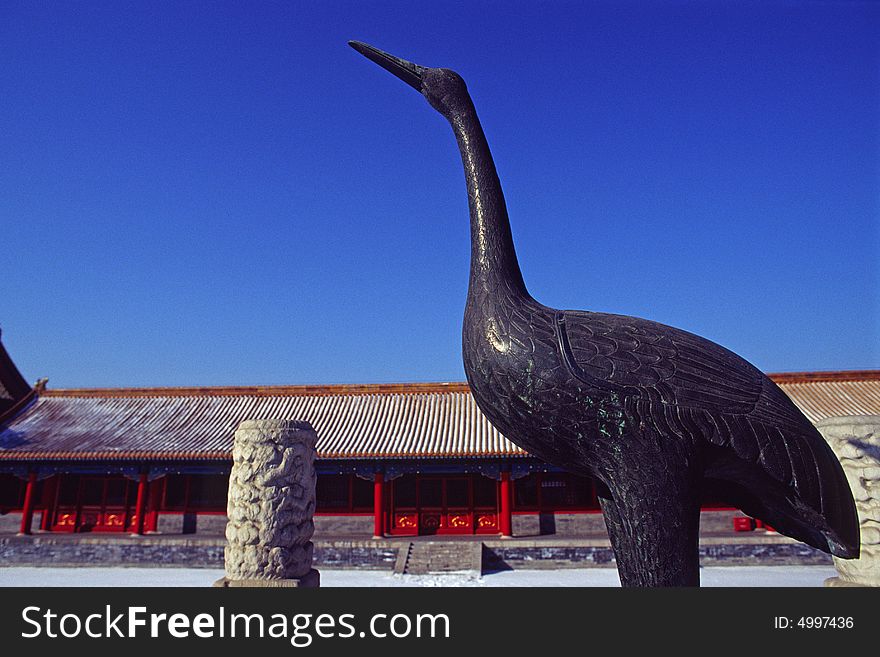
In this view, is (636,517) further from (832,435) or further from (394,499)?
(394,499)

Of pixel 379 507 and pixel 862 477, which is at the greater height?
pixel 862 477

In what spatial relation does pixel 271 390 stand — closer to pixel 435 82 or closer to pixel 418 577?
pixel 418 577

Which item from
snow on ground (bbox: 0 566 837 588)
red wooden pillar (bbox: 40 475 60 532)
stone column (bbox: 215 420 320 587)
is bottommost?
snow on ground (bbox: 0 566 837 588)

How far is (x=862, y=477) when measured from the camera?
6395 mm

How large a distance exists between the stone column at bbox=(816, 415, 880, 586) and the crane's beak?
606cm

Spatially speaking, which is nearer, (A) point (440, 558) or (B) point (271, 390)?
(A) point (440, 558)

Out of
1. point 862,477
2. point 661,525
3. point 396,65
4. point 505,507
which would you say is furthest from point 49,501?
point 862,477

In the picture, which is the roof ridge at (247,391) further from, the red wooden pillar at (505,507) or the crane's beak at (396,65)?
the crane's beak at (396,65)

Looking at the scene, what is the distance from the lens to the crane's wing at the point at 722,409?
3051mm

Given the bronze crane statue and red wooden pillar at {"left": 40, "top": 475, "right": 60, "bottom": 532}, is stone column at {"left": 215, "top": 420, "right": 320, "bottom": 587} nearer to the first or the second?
the bronze crane statue

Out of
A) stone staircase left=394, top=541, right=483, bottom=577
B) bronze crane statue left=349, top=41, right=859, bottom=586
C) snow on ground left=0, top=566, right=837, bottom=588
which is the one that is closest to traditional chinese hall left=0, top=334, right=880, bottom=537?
stone staircase left=394, top=541, right=483, bottom=577

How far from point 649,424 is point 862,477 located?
5066 millimetres

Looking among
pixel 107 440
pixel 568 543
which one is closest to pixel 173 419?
pixel 107 440

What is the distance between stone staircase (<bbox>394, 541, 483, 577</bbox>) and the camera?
12.2 metres
